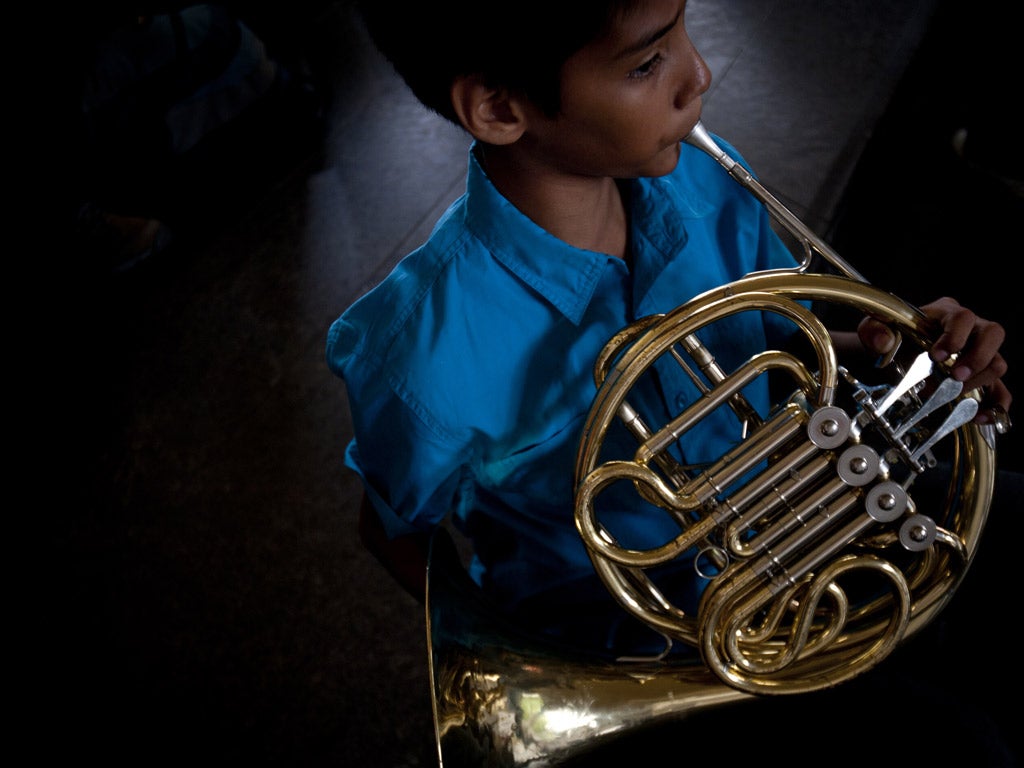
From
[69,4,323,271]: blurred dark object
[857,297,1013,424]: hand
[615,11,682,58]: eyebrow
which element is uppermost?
[615,11,682,58]: eyebrow

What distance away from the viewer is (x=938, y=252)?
1251 mm

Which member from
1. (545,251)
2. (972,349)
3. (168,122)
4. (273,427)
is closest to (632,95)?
(545,251)

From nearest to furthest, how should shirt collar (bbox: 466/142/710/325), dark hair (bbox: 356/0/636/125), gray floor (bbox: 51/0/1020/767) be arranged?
1. dark hair (bbox: 356/0/636/125)
2. shirt collar (bbox: 466/142/710/325)
3. gray floor (bbox: 51/0/1020/767)

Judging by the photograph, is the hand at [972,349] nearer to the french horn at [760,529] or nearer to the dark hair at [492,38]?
the french horn at [760,529]

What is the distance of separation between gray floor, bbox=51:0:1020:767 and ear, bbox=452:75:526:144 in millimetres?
869

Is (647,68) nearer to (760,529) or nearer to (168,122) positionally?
(760,529)

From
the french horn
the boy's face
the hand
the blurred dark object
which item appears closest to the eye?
the boy's face

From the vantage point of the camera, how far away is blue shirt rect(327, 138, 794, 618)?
642mm

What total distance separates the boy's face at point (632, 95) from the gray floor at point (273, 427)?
86 centimetres

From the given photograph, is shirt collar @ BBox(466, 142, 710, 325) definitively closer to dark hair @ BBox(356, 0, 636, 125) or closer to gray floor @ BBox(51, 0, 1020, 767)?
dark hair @ BBox(356, 0, 636, 125)

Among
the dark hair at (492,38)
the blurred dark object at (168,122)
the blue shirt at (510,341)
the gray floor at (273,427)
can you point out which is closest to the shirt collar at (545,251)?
the blue shirt at (510,341)

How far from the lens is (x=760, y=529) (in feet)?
2.02

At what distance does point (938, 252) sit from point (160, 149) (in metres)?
1.52

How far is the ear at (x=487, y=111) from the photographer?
534 mm
